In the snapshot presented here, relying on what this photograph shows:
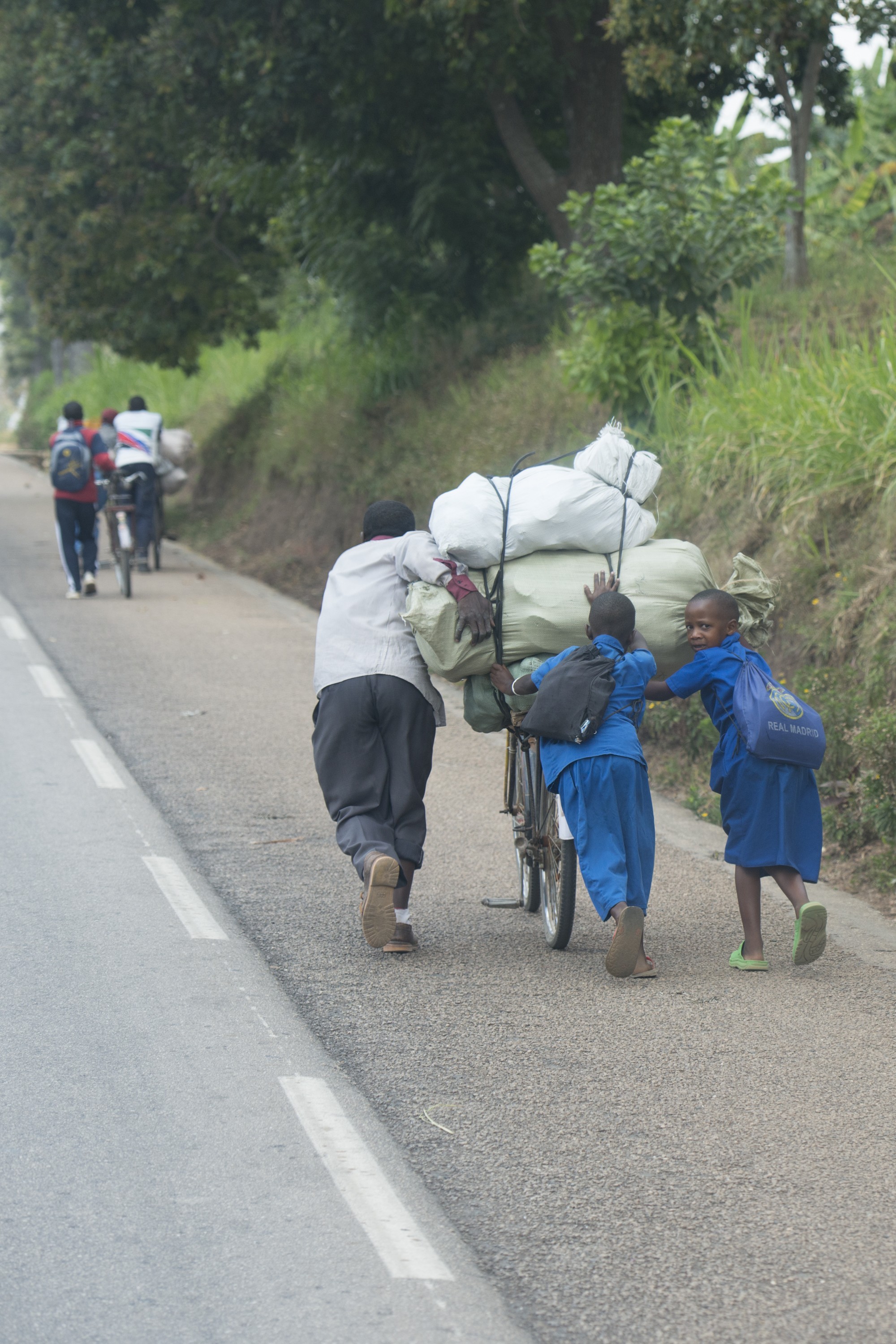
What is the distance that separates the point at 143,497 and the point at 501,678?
493 inches

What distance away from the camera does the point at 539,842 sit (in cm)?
639

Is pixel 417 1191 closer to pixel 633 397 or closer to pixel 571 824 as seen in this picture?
pixel 571 824

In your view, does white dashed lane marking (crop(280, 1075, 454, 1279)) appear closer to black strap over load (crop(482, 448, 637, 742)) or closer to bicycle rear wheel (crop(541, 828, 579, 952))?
bicycle rear wheel (crop(541, 828, 579, 952))

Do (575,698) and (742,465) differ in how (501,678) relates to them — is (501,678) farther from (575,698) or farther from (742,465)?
(742,465)

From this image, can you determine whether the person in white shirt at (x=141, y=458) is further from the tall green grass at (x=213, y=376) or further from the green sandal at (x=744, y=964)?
the green sandal at (x=744, y=964)

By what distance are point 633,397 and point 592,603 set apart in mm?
7245

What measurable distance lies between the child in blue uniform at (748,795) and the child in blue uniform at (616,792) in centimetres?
17

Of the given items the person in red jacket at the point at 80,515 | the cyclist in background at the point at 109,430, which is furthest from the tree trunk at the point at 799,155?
the cyclist in background at the point at 109,430

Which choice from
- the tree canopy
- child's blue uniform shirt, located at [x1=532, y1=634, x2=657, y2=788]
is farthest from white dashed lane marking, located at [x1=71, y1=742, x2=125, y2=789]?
the tree canopy

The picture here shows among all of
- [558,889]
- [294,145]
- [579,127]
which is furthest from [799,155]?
[558,889]

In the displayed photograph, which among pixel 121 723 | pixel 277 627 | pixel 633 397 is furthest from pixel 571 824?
pixel 277 627

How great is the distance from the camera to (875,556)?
8.80 metres

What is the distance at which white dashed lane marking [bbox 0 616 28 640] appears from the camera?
14.0m

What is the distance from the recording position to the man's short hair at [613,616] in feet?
19.1
